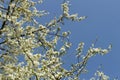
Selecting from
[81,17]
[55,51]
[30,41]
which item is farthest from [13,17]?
[81,17]

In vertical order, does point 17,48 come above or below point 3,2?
below

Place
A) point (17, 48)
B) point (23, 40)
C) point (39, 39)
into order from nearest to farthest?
point (23, 40) < point (17, 48) < point (39, 39)

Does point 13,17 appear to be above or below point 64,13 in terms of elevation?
below

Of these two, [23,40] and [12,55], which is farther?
[12,55]

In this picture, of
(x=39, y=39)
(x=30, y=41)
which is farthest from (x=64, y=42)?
(x=30, y=41)

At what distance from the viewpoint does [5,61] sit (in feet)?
37.2

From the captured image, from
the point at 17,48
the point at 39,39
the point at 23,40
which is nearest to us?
the point at 23,40

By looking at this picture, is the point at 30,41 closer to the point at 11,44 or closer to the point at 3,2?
the point at 11,44

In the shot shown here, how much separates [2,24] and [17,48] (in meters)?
0.89

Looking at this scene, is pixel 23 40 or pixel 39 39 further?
pixel 39 39

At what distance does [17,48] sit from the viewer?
35.7 feet

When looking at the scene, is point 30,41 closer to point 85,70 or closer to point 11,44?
point 11,44

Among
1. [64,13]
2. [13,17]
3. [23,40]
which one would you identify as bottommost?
[23,40]

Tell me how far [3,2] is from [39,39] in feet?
5.23
